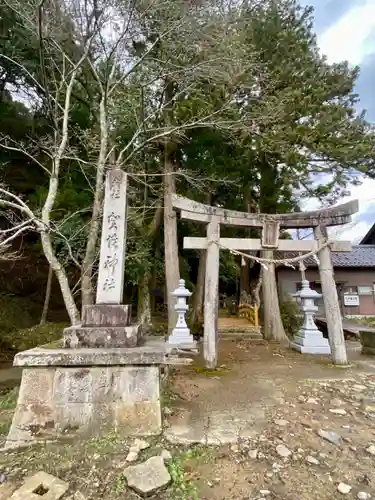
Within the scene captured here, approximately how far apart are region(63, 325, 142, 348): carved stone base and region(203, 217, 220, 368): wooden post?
2.33 metres

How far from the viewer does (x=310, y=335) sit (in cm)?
730

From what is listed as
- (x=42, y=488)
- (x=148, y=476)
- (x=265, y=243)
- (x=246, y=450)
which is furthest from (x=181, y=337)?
(x=42, y=488)

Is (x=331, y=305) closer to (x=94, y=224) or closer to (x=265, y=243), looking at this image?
(x=265, y=243)

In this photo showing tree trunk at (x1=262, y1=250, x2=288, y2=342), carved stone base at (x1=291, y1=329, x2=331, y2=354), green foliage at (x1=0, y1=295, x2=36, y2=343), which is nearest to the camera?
carved stone base at (x1=291, y1=329, x2=331, y2=354)

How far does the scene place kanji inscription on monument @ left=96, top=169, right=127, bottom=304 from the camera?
13.0 feet

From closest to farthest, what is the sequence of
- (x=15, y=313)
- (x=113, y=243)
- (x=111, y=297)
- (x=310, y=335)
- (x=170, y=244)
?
(x=111, y=297) < (x=113, y=243) < (x=310, y=335) < (x=170, y=244) < (x=15, y=313)

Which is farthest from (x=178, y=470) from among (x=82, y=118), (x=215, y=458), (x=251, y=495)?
(x=82, y=118)

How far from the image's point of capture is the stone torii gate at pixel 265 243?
18.9 ft

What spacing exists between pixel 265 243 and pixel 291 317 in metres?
6.69

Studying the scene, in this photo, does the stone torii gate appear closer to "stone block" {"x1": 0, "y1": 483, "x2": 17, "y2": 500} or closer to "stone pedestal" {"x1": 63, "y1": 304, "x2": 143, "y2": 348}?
"stone pedestal" {"x1": 63, "y1": 304, "x2": 143, "y2": 348}

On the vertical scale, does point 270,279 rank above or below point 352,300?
above

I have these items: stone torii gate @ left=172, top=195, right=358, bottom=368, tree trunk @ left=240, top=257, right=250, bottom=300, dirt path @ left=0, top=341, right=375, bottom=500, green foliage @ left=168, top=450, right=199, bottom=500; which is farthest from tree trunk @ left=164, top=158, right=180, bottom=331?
green foliage @ left=168, top=450, right=199, bottom=500

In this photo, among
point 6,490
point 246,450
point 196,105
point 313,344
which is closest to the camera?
point 6,490

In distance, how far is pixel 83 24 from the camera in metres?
6.60
